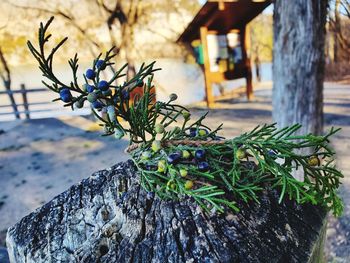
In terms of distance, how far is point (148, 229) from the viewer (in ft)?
2.50

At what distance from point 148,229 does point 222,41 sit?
354 inches

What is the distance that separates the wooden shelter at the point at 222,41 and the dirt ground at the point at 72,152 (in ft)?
3.05

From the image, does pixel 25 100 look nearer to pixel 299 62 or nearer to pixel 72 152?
pixel 72 152

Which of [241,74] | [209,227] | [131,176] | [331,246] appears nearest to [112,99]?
[131,176]

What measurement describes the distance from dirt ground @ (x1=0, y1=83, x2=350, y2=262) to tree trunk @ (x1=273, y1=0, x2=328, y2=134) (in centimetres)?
82

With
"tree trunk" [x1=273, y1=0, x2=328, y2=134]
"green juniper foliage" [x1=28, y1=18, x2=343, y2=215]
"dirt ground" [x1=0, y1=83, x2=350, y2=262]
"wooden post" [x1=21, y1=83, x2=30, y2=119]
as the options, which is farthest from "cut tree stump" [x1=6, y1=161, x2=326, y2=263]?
"wooden post" [x1=21, y1=83, x2=30, y2=119]

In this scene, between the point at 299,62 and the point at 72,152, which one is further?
the point at 72,152

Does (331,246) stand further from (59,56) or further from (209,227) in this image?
(59,56)

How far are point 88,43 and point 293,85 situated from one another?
9252 millimetres

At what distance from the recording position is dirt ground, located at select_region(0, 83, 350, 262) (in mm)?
4035

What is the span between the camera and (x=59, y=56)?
33.9 ft

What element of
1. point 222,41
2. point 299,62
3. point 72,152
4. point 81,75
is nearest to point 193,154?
point 299,62

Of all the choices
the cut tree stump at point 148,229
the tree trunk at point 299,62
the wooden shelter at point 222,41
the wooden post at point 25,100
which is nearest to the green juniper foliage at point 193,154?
the cut tree stump at point 148,229

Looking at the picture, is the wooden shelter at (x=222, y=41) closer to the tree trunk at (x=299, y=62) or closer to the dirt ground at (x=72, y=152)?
the dirt ground at (x=72, y=152)
